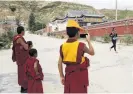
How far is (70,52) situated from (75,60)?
0.45 feet

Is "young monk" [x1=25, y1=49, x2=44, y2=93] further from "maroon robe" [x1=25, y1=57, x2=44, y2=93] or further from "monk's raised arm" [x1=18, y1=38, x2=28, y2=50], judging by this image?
"monk's raised arm" [x1=18, y1=38, x2=28, y2=50]

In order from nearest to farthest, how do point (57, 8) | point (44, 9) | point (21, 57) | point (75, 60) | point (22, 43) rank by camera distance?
point (75, 60), point (22, 43), point (21, 57), point (57, 8), point (44, 9)

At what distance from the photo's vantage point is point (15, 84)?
9164 millimetres

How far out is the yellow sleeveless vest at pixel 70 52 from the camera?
185 inches

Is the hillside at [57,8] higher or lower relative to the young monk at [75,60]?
lower

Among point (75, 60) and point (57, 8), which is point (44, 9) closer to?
point (57, 8)

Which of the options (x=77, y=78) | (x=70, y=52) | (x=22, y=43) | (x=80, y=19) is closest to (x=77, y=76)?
(x=77, y=78)

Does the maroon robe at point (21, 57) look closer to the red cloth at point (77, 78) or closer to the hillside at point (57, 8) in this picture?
the red cloth at point (77, 78)

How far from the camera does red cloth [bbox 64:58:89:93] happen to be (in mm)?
4727

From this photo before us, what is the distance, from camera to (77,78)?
4738 millimetres

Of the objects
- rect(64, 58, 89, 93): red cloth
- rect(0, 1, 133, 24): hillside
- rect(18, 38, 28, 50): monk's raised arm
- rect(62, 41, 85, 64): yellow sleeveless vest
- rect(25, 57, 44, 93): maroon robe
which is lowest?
rect(0, 1, 133, 24): hillside

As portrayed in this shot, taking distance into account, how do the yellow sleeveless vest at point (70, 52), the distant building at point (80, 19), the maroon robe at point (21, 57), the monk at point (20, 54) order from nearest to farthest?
the yellow sleeveless vest at point (70, 52) < the monk at point (20, 54) < the maroon robe at point (21, 57) < the distant building at point (80, 19)

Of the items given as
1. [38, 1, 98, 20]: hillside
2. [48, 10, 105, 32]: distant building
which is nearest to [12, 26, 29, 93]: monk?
[48, 10, 105, 32]: distant building

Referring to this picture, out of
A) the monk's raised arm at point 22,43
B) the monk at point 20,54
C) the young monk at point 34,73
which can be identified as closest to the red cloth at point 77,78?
the young monk at point 34,73
